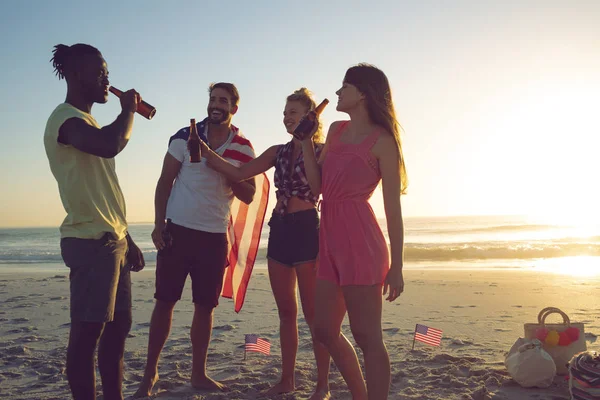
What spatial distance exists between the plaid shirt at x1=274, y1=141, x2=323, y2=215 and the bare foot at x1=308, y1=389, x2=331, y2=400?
4.14 feet

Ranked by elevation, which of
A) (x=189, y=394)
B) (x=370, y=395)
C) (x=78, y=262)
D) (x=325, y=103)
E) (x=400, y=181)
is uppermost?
(x=325, y=103)

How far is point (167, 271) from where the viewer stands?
402cm

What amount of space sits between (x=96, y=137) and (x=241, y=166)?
149cm

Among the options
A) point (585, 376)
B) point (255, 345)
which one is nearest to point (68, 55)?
point (255, 345)

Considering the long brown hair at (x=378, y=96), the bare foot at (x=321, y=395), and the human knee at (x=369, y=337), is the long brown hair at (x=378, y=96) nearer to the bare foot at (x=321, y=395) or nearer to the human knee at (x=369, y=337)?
the human knee at (x=369, y=337)

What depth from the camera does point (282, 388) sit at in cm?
403

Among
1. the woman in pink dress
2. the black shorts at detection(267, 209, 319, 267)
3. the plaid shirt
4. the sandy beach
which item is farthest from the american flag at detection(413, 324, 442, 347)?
the woman in pink dress

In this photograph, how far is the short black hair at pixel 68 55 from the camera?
2.81 m

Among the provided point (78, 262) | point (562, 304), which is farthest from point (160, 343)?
point (562, 304)

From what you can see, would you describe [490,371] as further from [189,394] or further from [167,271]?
[167,271]

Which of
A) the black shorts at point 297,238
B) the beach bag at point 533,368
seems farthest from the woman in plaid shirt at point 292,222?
the beach bag at point 533,368

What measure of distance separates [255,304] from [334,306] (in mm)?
5062

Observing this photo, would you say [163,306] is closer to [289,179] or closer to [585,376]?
[289,179]

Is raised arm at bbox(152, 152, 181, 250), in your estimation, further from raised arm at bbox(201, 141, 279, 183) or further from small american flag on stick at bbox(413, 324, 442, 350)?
small american flag on stick at bbox(413, 324, 442, 350)
